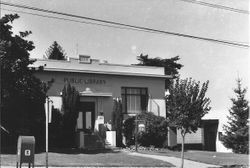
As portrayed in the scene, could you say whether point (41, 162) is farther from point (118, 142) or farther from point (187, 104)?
point (118, 142)

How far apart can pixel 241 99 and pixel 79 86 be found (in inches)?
646

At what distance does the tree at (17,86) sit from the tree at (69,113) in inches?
105

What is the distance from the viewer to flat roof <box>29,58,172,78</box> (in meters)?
28.8

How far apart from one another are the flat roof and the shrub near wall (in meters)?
3.57

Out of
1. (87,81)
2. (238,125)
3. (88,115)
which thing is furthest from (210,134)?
(87,81)

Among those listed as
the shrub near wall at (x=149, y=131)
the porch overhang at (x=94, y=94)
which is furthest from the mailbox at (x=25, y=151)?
the shrub near wall at (x=149, y=131)

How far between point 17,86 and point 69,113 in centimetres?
554

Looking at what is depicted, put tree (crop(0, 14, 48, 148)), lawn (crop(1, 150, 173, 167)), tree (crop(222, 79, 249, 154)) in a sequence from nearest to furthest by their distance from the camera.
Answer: lawn (crop(1, 150, 173, 167)) → tree (crop(0, 14, 48, 148)) → tree (crop(222, 79, 249, 154))

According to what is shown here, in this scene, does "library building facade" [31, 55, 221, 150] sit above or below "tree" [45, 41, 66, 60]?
below

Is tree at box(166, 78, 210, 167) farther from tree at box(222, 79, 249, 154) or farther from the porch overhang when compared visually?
tree at box(222, 79, 249, 154)

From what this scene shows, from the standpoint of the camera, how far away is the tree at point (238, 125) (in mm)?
36875

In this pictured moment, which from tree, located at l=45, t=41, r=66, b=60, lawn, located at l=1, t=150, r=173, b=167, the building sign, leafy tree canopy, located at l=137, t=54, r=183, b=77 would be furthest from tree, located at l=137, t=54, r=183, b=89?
lawn, located at l=1, t=150, r=173, b=167

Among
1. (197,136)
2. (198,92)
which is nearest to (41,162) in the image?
(198,92)

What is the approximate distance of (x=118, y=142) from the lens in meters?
29.5
